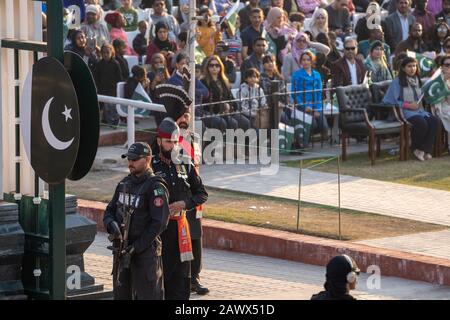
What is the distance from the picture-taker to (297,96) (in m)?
20.7

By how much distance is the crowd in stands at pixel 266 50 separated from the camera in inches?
796

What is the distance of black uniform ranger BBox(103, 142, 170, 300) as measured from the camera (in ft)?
35.2

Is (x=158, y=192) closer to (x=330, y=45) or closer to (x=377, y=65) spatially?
(x=377, y=65)

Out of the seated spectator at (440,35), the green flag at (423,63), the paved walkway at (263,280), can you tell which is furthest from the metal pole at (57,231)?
the seated spectator at (440,35)

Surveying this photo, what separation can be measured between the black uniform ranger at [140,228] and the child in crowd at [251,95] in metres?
9.19

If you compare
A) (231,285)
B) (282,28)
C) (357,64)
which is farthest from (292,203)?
(282,28)

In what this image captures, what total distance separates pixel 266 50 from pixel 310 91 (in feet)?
6.28

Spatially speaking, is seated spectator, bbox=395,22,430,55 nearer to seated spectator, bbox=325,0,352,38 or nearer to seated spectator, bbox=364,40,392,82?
seated spectator, bbox=364,40,392,82

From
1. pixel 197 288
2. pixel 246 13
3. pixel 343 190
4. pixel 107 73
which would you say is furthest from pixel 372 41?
pixel 197 288

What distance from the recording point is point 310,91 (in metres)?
20.8

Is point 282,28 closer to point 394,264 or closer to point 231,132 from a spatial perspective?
point 231,132

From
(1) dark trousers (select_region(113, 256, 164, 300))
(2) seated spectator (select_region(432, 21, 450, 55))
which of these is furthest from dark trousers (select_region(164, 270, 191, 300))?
(2) seated spectator (select_region(432, 21, 450, 55))

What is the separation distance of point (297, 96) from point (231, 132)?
66.0 inches

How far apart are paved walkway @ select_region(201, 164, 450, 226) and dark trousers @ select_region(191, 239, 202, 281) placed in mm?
3906
